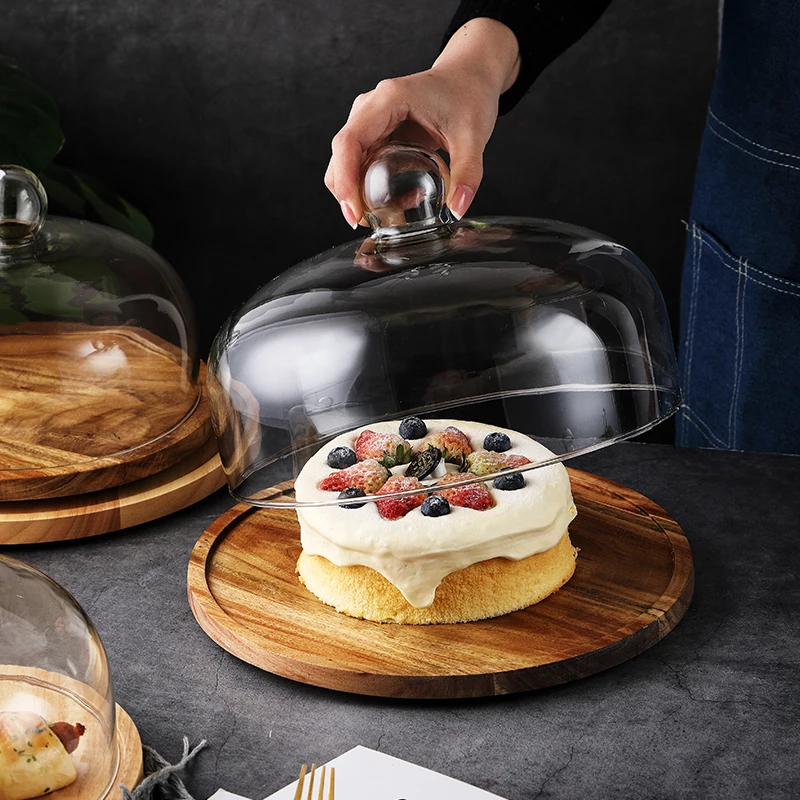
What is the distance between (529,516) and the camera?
4.35 feet

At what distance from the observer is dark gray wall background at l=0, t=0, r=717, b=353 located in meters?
3.04

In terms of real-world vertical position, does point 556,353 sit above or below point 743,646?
above

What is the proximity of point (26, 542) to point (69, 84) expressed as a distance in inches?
83.2

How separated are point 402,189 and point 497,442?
1.00ft

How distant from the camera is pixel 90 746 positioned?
1.01 metres

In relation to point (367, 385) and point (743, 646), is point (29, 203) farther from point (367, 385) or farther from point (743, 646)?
point (743, 646)

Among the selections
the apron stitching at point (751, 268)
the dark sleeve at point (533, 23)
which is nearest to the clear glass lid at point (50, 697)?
the dark sleeve at point (533, 23)

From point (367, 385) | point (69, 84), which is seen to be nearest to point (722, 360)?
point (367, 385)

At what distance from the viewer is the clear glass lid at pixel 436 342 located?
3.53ft

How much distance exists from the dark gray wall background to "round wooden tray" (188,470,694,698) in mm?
1812

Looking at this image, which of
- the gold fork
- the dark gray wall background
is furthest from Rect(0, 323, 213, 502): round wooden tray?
the dark gray wall background

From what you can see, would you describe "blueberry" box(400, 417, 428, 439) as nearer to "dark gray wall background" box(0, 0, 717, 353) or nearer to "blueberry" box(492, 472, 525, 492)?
"blueberry" box(492, 472, 525, 492)

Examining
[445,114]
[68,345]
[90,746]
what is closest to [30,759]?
[90,746]

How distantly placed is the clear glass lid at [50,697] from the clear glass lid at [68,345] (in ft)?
1.80
